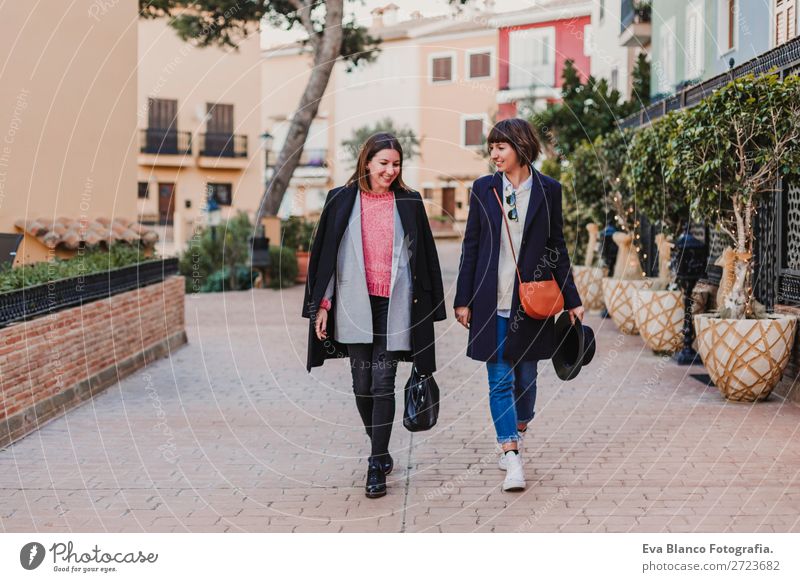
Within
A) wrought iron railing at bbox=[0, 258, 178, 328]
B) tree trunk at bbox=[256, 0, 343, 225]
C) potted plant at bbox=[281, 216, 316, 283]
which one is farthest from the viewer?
Answer: potted plant at bbox=[281, 216, 316, 283]

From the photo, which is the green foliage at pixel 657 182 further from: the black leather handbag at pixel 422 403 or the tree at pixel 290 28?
the tree at pixel 290 28

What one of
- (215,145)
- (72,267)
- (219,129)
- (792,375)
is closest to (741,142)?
(792,375)

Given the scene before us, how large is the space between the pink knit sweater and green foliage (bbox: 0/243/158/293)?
3.01 m

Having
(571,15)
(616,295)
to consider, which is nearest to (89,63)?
(616,295)

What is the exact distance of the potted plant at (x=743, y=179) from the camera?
7520 millimetres

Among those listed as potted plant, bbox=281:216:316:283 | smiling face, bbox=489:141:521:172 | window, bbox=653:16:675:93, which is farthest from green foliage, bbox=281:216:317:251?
smiling face, bbox=489:141:521:172

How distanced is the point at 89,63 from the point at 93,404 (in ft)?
18.1

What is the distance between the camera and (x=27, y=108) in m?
10.4

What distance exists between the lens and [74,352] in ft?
26.5

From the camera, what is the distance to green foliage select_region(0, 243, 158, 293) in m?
7.52

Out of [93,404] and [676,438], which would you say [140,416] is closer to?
[93,404]

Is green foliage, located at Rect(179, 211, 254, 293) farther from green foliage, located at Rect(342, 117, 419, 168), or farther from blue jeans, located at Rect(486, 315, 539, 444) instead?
blue jeans, located at Rect(486, 315, 539, 444)

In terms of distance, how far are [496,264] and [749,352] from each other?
308 cm

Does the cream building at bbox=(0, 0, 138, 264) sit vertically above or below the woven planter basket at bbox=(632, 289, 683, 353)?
above
